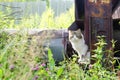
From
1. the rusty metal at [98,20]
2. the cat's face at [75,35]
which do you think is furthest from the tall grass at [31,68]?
the cat's face at [75,35]

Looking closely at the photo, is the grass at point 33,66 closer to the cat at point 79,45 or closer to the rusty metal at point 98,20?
the rusty metal at point 98,20

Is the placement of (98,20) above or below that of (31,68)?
above

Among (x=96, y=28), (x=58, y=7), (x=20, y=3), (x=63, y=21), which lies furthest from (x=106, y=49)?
(x=58, y=7)

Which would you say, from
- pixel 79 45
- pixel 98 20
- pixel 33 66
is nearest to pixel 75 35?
pixel 79 45

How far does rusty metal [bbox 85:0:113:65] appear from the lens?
4.29 metres

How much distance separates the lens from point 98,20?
436 cm

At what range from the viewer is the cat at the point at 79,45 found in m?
4.65

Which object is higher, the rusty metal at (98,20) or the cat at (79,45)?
the rusty metal at (98,20)

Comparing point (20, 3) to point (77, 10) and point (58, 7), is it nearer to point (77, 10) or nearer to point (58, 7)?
point (58, 7)

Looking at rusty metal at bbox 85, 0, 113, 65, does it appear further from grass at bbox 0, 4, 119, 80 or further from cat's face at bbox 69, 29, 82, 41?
grass at bbox 0, 4, 119, 80

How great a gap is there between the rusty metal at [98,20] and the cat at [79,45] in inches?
7.3

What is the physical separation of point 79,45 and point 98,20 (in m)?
0.55

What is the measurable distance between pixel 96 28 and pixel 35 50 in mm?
1429

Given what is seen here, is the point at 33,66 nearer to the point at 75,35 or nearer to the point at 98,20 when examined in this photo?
the point at 98,20
